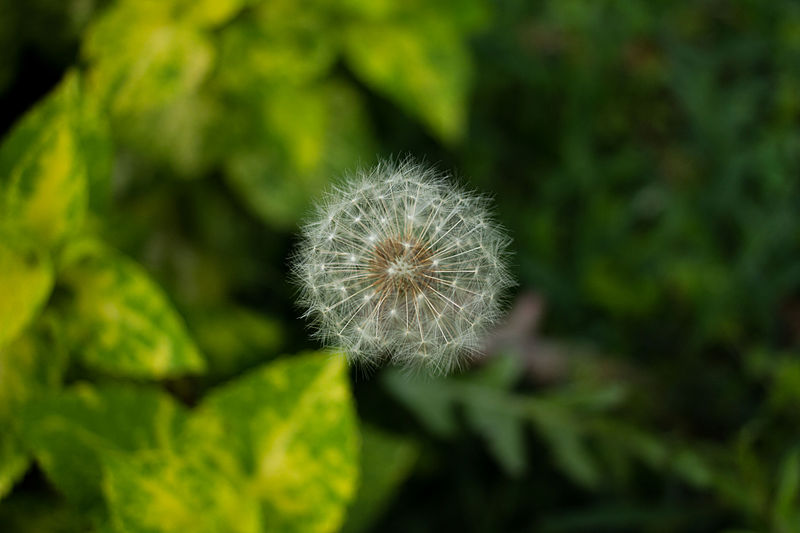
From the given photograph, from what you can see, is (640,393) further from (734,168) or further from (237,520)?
(237,520)

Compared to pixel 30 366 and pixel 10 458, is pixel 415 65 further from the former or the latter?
pixel 10 458

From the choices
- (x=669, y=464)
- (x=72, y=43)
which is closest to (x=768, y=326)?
(x=669, y=464)

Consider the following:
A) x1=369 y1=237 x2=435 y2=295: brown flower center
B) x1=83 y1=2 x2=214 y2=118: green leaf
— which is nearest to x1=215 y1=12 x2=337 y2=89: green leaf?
x1=83 y1=2 x2=214 y2=118: green leaf

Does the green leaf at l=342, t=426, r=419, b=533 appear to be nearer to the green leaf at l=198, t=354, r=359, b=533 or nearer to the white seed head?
the green leaf at l=198, t=354, r=359, b=533

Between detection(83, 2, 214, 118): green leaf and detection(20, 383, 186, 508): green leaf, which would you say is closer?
detection(20, 383, 186, 508): green leaf

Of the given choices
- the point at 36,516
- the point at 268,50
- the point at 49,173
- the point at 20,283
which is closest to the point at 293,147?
the point at 268,50

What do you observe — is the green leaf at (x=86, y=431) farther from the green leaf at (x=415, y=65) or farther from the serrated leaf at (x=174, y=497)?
the green leaf at (x=415, y=65)
